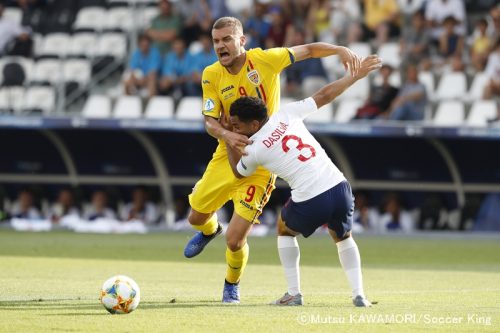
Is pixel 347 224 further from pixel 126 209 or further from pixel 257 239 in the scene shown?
pixel 126 209

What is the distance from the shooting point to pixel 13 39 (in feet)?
82.4

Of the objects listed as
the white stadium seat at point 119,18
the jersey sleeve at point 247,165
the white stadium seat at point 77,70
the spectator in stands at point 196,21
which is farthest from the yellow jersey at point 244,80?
the white stadium seat at point 119,18

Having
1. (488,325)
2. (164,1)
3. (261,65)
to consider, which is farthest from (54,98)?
(488,325)

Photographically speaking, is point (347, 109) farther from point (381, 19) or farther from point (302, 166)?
point (302, 166)

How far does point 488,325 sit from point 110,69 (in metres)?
16.8

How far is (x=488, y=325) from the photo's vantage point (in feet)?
27.5

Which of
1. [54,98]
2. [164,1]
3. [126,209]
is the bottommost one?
[126,209]

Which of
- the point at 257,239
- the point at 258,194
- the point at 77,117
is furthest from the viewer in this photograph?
the point at 77,117

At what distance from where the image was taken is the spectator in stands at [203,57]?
2188 centimetres

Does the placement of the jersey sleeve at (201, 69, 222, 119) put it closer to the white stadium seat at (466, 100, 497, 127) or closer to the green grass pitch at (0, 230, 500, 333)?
the green grass pitch at (0, 230, 500, 333)

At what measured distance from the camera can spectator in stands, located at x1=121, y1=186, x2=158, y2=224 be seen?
2342cm

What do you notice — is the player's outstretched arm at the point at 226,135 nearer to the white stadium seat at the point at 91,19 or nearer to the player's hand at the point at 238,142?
the player's hand at the point at 238,142

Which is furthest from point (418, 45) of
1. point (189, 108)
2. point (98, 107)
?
point (98, 107)

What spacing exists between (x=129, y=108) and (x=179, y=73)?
117 centimetres
